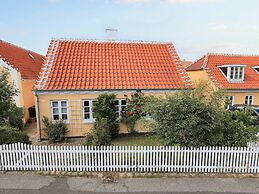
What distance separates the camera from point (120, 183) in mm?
6297

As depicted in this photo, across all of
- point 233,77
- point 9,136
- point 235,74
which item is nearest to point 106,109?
point 9,136

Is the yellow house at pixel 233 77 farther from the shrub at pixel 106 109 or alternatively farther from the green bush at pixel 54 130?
the green bush at pixel 54 130

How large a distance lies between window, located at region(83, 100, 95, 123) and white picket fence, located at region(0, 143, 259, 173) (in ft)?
15.4

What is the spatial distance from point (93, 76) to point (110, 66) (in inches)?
60.7

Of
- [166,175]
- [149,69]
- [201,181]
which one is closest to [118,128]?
[149,69]

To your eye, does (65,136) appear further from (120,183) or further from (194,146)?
(194,146)

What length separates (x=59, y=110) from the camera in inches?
440

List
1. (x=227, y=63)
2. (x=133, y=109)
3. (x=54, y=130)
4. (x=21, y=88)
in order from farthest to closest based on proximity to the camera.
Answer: (x=227, y=63), (x=21, y=88), (x=133, y=109), (x=54, y=130)

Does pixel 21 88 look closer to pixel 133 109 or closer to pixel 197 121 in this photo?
pixel 133 109

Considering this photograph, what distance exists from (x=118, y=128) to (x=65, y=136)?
10.6 ft

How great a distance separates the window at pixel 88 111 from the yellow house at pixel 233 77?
8675 mm

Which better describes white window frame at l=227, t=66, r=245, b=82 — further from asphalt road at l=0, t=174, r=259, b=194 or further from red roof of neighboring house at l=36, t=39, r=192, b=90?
asphalt road at l=0, t=174, r=259, b=194

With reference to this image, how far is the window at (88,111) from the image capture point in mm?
11445

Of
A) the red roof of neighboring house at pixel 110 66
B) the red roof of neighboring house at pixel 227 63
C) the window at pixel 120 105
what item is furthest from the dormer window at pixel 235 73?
the window at pixel 120 105
